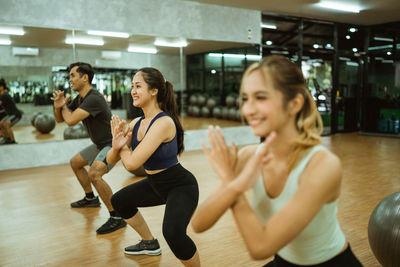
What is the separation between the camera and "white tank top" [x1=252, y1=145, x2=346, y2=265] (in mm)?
1099

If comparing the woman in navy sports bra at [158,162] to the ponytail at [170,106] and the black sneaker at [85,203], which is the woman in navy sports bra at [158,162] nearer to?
the ponytail at [170,106]

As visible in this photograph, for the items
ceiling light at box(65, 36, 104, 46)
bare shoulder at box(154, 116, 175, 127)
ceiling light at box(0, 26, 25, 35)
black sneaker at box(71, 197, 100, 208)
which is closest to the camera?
bare shoulder at box(154, 116, 175, 127)

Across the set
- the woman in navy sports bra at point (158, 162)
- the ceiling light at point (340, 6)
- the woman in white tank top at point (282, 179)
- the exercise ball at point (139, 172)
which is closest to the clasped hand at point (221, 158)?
the woman in white tank top at point (282, 179)

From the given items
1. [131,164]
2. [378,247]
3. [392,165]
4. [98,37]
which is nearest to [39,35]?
[98,37]

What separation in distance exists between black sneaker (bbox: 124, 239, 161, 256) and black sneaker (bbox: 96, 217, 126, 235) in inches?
19.1

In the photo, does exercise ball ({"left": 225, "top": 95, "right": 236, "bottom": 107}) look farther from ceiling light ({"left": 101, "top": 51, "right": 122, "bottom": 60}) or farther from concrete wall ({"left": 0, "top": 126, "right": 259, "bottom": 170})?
concrete wall ({"left": 0, "top": 126, "right": 259, "bottom": 170})

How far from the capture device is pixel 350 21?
9.06 m

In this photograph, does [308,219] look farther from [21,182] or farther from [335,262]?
[21,182]

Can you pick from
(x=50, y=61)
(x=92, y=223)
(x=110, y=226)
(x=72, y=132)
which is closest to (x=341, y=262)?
(x=110, y=226)

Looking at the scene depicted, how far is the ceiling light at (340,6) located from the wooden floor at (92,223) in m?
3.50

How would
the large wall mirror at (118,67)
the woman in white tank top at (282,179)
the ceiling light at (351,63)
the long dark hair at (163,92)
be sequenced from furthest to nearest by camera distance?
the ceiling light at (351,63), the large wall mirror at (118,67), the long dark hair at (163,92), the woman in white tank top at (282,179)

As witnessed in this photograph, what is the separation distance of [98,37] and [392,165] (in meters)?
5.23

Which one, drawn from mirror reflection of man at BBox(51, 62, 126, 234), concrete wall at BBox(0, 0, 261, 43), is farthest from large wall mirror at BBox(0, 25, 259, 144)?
mirror reflection of man at BBox(51, 62, 126, 234)

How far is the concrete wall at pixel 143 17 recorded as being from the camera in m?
5.36
